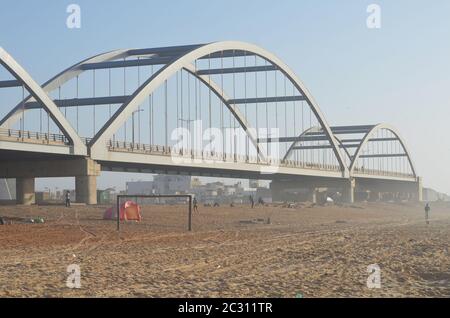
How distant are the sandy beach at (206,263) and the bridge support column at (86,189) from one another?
19794 mm

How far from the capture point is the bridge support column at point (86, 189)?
56.5m

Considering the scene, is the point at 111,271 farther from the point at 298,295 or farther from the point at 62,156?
the point at 62,156

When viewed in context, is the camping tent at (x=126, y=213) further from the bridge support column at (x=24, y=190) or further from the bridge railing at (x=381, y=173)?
the bridge railing at (x=381, y=173)

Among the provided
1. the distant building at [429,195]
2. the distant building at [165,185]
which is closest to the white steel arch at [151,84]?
the distant building at [165,185]

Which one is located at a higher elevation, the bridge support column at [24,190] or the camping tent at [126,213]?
the bridge support column at [24,190]

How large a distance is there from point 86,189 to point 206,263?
38159mm

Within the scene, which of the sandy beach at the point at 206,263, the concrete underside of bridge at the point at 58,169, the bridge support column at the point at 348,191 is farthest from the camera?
the bridge support column at the point at 348,191

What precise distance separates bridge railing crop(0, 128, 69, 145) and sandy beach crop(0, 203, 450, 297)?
13.8m

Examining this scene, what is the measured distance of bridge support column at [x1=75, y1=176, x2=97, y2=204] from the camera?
56.5 m

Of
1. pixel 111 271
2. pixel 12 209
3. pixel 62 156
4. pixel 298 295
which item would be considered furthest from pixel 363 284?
pixel 62 156

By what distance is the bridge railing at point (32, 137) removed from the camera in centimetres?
4790

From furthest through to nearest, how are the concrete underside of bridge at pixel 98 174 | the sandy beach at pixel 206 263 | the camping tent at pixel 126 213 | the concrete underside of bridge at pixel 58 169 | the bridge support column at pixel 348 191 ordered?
the bridge support column at pixel 348 191 < the concrete underside of bridge at pixel 98 174 < the concrete underside of bridge at pixel 58 169 < the camping tent at pixel 126 213 < the sandy beach at pixel 206 263

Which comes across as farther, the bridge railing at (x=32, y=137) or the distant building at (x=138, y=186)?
the distant building at (x=138, y=186)

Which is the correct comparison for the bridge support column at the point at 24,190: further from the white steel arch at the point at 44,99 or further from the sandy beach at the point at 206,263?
the sandy beach at the point at 206,263
